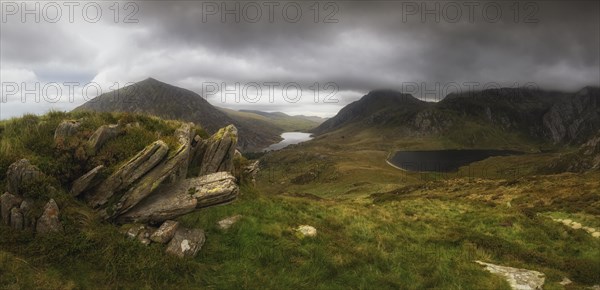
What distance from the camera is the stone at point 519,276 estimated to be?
13.1 m

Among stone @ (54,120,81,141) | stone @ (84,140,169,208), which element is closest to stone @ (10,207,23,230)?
stone @ (84,140,169,208)

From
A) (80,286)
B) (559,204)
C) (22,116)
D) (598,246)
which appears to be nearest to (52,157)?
(22,116)

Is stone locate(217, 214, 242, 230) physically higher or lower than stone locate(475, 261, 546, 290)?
higher

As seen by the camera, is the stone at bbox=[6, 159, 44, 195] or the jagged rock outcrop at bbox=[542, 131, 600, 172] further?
the jagged rock outcrop at bbox=[542, 131, 600, 172]

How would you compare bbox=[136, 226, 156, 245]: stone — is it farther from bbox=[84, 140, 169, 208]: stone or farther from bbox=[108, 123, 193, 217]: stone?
bbox=[84, 140, 169, 208]: stone

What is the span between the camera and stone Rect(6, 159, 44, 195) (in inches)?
521

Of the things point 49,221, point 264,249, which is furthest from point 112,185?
point 264,249

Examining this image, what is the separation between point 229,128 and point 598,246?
897 inches

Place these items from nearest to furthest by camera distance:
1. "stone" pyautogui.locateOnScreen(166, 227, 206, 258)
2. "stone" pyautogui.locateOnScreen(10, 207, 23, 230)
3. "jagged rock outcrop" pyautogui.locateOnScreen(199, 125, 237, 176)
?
"stone" pyautogui.locateOnScreen(10, 207, 23, 230), "stone" pyautogui.locateOnScreen(166, 227, 206, 258), "jagged rock outcrop" pyautogui.locateOnScreen(199, 125, 237, 176)

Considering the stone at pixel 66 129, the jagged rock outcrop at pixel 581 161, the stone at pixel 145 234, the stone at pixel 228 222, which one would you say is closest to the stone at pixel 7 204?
the stone at pixel 66 129

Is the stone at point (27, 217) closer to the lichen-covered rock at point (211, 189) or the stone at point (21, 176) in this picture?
the stone at point (21, 176)

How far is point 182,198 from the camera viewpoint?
15.9m

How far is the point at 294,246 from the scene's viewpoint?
15.7m

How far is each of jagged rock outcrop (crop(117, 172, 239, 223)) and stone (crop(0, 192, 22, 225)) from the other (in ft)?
12.0
